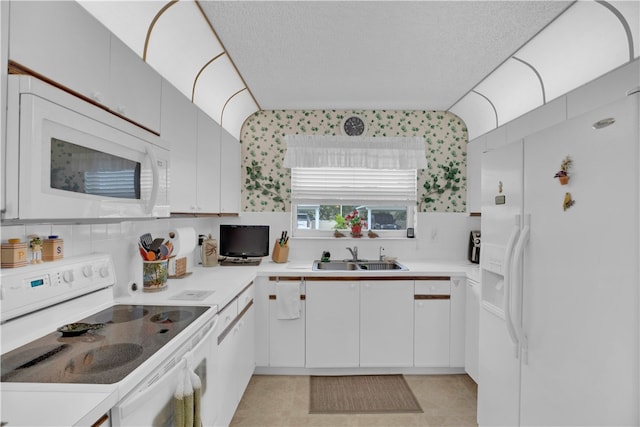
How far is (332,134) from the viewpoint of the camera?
3523mm

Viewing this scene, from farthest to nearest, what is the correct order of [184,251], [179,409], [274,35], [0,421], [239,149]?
[239,149] < [184,251] < [274,35] < [179,409] < [0,421]

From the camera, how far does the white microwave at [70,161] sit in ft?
2.88

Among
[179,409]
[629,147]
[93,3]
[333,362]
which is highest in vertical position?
[93,3]

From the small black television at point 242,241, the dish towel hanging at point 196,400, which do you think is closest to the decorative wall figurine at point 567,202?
the dish towel hanging at point 196,400

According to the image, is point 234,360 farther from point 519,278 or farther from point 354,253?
point 519,278

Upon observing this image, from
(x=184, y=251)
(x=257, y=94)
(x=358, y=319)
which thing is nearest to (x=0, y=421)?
(x=184, y=251)

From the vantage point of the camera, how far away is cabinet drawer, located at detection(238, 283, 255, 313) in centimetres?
232

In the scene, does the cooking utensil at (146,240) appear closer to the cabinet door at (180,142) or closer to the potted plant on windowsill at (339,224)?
the cabinet door at (180,142)

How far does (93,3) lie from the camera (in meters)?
1.59

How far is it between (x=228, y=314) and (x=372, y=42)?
198 cm

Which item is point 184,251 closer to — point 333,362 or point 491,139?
point 333,362

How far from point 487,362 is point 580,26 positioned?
200 cm

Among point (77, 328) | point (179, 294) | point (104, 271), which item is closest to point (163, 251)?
point (179, 294)

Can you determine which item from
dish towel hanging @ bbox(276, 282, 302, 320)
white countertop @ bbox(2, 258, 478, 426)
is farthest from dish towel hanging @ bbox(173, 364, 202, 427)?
dish towel hanging @ bbox(276, 282, 302, 320)
